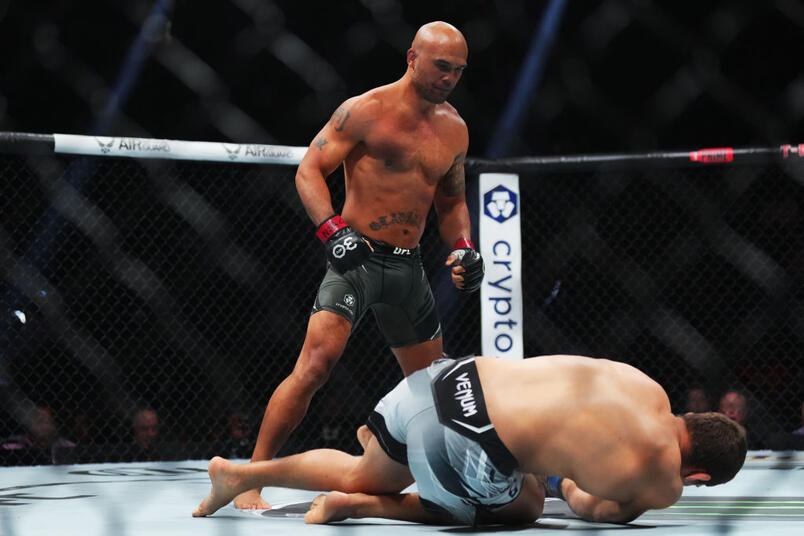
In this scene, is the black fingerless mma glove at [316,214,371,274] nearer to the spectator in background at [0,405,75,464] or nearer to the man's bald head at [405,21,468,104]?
the man's bald head at [405,21,468,104]

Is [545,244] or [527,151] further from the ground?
[527,151]

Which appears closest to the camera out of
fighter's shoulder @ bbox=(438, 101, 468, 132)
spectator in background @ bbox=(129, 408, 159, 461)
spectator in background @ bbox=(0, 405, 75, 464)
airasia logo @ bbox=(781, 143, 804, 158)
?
fighter's shoulder @ bbox=(438, 101, 468, 132)

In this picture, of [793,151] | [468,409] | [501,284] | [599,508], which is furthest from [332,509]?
[793,151]

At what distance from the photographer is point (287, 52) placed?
455 centimetres

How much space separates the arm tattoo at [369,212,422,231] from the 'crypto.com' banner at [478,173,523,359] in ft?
3.73

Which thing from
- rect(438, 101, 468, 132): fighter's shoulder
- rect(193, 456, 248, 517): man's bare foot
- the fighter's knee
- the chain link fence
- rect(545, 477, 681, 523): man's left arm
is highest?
the chain link fence

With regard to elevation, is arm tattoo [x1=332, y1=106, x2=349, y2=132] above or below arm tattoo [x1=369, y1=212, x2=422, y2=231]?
above

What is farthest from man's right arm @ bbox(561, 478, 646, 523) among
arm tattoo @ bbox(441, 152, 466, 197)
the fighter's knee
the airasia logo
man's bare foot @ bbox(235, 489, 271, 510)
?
the airasia logo

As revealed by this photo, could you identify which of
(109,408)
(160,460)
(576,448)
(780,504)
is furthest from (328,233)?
(109,408)

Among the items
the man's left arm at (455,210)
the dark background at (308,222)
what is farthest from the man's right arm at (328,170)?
the dark background at (308,222)

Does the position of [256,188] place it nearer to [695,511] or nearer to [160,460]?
[160,460]

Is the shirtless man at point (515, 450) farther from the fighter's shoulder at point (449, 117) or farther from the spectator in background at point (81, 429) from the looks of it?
the spectator in background at point (81, 429)

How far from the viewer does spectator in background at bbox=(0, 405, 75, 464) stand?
4.29 metres

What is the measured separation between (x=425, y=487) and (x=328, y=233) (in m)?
0.63
